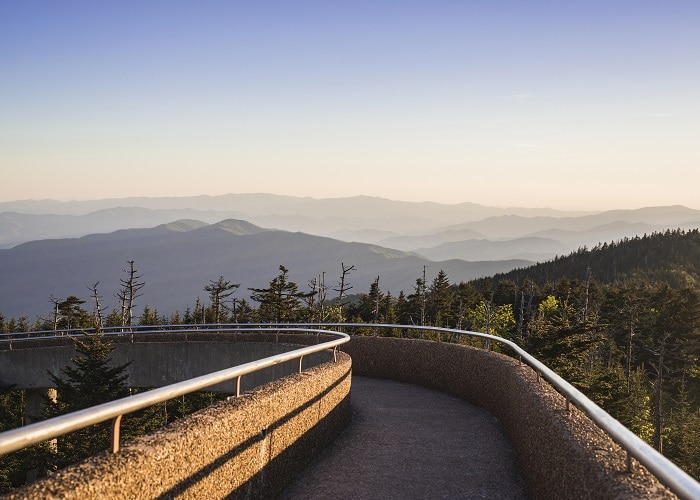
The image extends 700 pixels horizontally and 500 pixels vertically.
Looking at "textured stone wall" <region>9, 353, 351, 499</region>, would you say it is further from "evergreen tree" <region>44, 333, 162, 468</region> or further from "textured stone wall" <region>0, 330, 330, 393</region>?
"evergreen tree" <region>44, 333, 162, 468</region>

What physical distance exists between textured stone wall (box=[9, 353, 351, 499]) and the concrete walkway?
38 centimetres

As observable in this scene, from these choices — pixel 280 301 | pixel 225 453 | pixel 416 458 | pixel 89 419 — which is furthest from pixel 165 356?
pixel 280 301

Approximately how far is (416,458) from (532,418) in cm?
191

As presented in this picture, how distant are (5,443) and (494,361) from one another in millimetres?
8534

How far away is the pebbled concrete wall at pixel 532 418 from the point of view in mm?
4017

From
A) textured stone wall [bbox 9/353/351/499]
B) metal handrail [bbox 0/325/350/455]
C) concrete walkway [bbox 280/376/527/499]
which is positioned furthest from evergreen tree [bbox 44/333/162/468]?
metal handrail [bbox 0/325/350/455]

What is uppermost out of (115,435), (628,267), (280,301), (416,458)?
(628,267)

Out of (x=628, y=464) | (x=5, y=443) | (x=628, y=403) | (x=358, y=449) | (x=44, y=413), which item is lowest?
(x=628, y=403)

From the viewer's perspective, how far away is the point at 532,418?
656cm

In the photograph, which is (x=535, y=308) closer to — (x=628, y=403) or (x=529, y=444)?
(x=628, y=403)

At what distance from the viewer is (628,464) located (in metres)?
3.91

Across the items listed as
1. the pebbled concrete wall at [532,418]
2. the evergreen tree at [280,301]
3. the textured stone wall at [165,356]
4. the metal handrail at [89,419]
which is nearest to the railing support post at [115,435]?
the metal handrail at [89,419]

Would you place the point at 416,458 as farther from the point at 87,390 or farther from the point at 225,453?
the point at 87,390

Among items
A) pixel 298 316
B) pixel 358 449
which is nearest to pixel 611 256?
pixel 298 316
